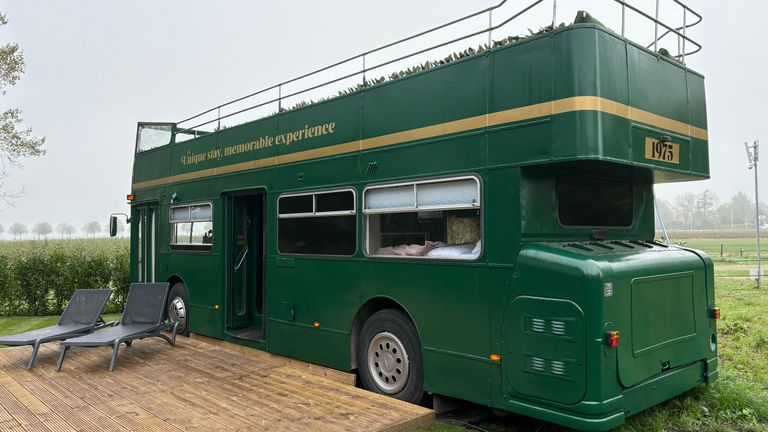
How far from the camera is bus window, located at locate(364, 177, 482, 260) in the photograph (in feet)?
14.8

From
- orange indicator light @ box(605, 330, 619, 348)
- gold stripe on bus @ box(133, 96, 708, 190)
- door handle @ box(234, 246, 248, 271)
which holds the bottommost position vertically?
orange indicator light @ box(605, 330, 619, 348)

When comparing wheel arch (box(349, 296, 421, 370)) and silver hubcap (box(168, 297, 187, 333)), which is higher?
wheel arch (box(349, 296, 421, 370))

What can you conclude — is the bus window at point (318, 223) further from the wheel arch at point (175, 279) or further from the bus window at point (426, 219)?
the wheel arch at point (175, 279)

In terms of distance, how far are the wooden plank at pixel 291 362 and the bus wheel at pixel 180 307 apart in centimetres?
44

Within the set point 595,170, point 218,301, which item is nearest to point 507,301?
point 595,170

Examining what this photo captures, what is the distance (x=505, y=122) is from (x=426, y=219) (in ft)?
3.74

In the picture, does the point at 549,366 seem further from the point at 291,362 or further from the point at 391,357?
the point at 291,362

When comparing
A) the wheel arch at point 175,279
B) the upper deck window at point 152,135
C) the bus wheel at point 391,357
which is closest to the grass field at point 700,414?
the bus wheel at point 391,357

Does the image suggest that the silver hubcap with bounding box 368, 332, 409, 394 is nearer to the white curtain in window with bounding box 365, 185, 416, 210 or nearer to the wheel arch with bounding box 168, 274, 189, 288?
the white curtain in window with bounding box 365, 185, 416, 210

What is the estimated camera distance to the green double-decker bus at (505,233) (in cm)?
382

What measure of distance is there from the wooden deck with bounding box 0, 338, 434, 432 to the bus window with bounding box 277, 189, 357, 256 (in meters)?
1.36

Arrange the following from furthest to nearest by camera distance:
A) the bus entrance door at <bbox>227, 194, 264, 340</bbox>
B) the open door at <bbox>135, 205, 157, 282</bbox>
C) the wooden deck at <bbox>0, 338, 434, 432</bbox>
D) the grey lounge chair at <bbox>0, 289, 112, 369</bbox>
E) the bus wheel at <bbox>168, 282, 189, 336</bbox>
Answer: the open door at <bbox>135, 205, 157, 282</bbox>, the bus wheel at <bbox>168, 282, 189, 336</bbox>, the bus entrance door at <bbox>227, 194, 264, 340</bbox>, the grey lounge chair at <bbox>0, 289, 112, 369</bbox>, the wooden deck at <bbox>0, 338, 434, 432</bbox>

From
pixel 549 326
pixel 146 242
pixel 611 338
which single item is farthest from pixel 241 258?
pixel 611 338

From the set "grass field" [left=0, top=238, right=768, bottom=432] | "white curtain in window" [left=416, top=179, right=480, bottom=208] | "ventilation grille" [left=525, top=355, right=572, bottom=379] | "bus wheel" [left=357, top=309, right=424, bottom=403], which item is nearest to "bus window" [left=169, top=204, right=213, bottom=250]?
"bus wheel" [left=357, top=309, right=424, bottom=403]
